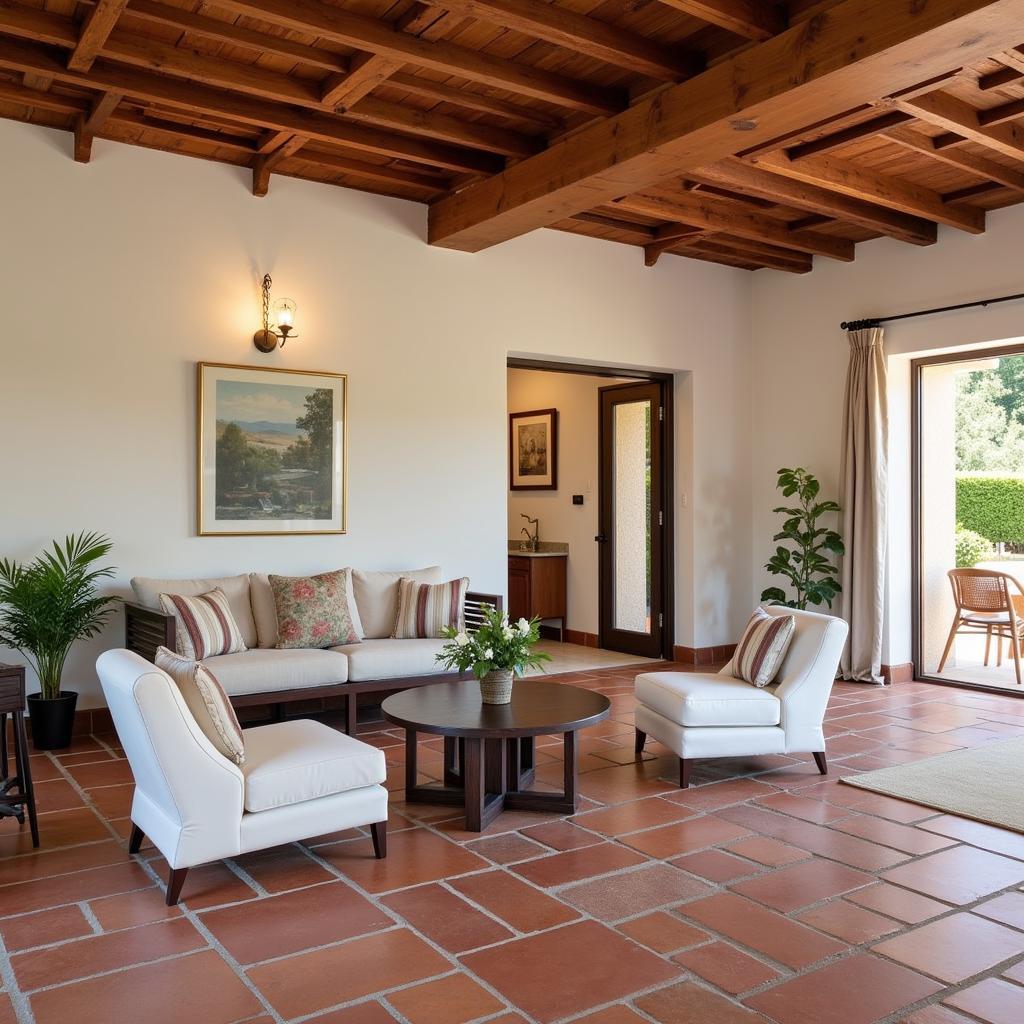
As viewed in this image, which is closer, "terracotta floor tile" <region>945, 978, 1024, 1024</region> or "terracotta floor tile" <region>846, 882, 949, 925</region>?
"terracotta floor tile" <region>945, 978, 1024, 1024</region>

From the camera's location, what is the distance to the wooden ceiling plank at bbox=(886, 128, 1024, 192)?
5148 millimetres

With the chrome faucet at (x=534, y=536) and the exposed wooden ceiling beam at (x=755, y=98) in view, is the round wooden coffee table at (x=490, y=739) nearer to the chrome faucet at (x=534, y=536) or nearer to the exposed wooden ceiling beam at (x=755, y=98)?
the exposed wooden ceiling beam at (x=755, y=98)

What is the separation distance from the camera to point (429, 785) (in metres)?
4.32

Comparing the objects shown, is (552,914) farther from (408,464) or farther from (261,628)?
(408,464)

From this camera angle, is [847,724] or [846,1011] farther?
[847,724]

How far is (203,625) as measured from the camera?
494 cm

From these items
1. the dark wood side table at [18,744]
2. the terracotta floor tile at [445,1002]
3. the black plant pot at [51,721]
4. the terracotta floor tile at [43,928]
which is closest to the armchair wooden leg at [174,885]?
the terracotta floor tile at [43,928]

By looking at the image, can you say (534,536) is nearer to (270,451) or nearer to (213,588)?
(270,451)

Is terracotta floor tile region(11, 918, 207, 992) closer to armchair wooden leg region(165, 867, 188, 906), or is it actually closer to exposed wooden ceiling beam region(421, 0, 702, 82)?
armchair wooden leg region(165, 867, 188, 906)

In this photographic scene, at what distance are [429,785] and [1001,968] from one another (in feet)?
7.97

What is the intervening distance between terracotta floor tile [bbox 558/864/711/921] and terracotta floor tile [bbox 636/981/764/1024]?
0.46 meters

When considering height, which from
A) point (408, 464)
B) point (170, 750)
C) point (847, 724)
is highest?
point (408, 464)

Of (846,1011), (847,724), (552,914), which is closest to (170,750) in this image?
(552,914)

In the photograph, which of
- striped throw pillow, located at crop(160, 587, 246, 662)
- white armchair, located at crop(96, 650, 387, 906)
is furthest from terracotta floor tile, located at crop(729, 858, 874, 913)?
striped throw pillow, located at crop(160, 587, 246, 662)
